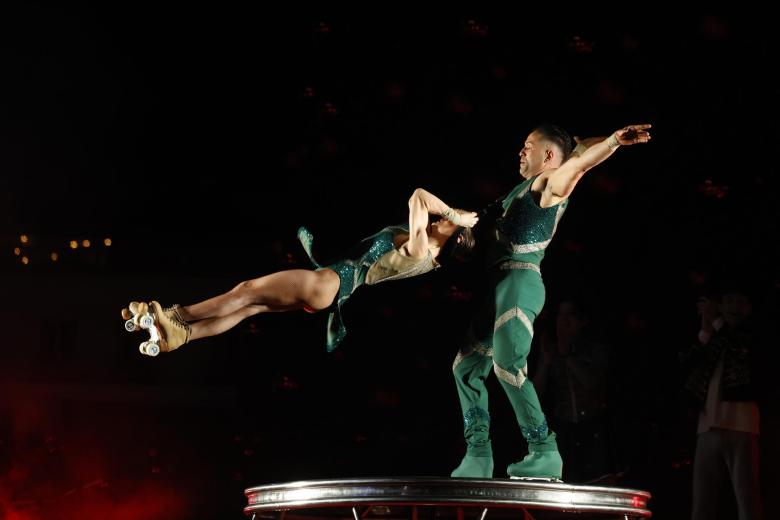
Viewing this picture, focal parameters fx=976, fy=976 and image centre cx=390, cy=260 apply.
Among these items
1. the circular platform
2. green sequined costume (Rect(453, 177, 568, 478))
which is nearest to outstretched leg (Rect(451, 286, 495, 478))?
green sequined costume (Rect(453, 177, 568, 478))

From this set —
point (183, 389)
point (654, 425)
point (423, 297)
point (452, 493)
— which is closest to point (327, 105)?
point (423, 297)

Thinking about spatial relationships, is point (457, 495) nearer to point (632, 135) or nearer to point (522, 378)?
point (522, 378)

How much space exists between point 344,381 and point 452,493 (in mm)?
3369

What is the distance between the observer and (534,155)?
3.53m

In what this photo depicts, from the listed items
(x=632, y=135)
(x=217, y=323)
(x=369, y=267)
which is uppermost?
(x=632, y=135)

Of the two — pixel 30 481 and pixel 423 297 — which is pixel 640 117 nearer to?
pixel 423 297

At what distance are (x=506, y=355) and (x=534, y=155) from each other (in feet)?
2.57

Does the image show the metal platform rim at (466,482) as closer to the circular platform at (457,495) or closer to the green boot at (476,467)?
the circular platform at (457,495)

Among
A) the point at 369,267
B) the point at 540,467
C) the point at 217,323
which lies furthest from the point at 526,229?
the point at 217,323

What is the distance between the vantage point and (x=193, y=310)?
10.2 feet

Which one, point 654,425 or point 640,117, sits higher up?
point 640,117

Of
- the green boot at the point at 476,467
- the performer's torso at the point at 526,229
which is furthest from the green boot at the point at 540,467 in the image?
→ the performer's torso at the point at 526,229

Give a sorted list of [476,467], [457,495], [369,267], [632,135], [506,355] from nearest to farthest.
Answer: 1. [457,495]
2. [632,135]
3. [506,355]
4. [476,467]
5. [369,267]

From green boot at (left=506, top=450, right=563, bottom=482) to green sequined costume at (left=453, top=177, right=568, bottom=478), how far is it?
1cm
